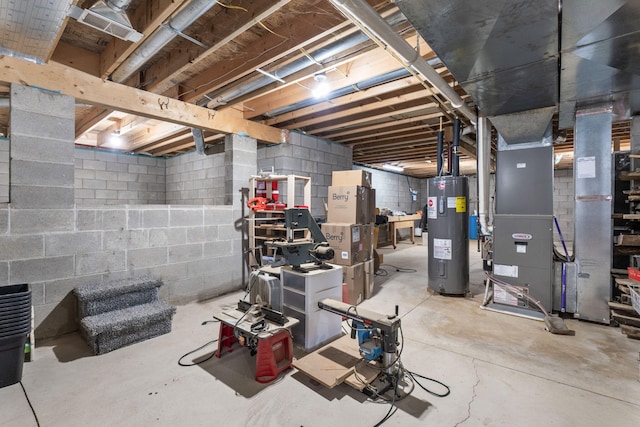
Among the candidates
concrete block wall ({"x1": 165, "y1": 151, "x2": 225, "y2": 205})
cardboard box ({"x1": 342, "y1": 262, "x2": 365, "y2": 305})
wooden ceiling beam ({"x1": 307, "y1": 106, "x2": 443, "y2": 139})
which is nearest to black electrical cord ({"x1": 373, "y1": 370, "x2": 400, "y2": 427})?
cardboard box ({"x1": 342, "y1": 262, "x2": 365, "y2": 305})

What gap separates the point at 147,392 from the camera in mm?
1724

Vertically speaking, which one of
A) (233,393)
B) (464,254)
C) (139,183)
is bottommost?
(233,393)

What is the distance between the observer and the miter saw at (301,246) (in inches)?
86.6

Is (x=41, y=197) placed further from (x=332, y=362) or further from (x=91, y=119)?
(x=332, y=362)

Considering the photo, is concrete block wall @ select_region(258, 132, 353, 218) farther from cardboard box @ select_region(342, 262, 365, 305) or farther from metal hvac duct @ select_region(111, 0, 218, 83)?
metal hvac duct @ select_region(111, 0, 218, 83)

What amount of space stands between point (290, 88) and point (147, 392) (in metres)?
3.16

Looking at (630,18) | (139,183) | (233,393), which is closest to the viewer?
(630,18)

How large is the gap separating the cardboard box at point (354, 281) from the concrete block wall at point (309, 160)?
1.23 metres

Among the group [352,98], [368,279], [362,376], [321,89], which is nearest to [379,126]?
[352,98]

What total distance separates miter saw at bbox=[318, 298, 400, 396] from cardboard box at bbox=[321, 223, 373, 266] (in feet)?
4.56

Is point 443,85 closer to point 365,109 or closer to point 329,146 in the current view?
point 365,109

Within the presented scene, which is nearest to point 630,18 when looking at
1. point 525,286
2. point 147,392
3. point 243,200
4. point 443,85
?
point 443,85

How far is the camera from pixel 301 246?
7.29 feet

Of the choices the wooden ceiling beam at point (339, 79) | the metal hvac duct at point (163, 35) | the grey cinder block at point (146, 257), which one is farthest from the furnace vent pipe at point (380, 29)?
the grey cinder block at point (146, 257)
